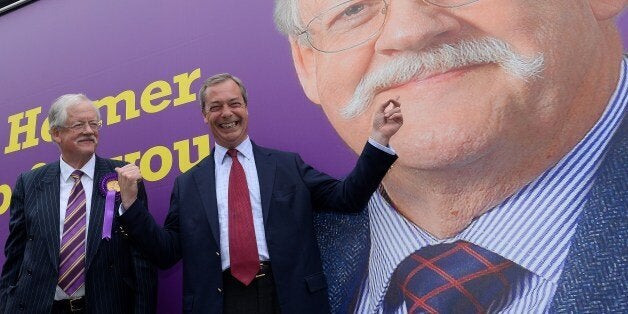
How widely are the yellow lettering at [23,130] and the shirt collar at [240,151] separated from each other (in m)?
1.13

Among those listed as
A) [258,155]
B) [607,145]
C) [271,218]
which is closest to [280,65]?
Result: [258,155]

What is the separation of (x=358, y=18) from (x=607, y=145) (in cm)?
72

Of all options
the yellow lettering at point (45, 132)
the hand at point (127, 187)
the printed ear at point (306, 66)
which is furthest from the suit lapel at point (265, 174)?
the yellow lettering at point (45, 132)

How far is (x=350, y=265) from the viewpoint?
1.61m

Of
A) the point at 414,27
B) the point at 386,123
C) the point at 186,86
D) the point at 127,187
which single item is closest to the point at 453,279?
the point at 386,123

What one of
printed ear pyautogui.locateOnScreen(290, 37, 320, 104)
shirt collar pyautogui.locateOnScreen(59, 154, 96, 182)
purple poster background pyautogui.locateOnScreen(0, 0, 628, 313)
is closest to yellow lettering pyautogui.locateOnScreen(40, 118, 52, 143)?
purple poster background pyautogui.locateOnScreen(0, 0, 628, 313)

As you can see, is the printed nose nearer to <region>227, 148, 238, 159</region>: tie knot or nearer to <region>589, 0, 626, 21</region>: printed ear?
<region>589, 0, 626, 21</region>: printed ear

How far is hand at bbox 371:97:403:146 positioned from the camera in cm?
132

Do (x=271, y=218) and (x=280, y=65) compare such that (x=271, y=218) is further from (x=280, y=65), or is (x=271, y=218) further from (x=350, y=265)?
(x=280, y=65)

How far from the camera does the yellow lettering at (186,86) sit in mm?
2104

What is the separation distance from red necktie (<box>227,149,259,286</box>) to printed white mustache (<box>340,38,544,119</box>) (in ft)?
1.29

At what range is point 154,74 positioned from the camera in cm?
222

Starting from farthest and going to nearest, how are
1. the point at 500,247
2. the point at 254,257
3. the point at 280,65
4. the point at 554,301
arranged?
the point at 280,65 → the point at 254,257 → the point at 500,247 → the point at 554,301

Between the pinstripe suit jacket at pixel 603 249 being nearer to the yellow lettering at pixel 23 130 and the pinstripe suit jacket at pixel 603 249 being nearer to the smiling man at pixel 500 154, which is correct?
the smiling man at pixel 500 154
